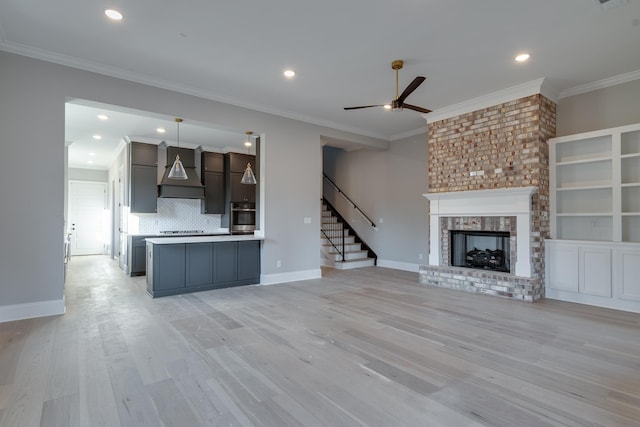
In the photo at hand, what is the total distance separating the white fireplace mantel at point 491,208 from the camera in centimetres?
496

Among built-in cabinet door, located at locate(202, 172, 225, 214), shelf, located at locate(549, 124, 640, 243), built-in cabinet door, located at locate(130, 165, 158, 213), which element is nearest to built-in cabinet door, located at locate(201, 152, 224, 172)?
built-in cabinet door, located at locate(202, 172, 225, 214)

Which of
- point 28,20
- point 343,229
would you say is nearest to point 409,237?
point 343,229

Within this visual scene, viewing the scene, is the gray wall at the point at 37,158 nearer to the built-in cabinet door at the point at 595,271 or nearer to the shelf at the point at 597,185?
the shelf at the point at 597,185

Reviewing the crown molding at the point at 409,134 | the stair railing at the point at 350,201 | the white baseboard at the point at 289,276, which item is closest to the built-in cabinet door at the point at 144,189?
the white baseboard at the point at 289,276

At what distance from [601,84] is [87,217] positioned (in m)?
13.8

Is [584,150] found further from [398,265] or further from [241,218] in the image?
[241,218]

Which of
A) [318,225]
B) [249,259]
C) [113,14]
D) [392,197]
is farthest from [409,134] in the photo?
[113,14]

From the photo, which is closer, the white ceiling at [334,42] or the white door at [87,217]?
the white ceiling at [334,42]

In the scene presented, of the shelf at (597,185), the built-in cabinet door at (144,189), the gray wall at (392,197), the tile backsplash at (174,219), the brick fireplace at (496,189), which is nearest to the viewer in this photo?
the shelf at (597,185)

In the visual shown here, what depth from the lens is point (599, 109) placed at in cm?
492

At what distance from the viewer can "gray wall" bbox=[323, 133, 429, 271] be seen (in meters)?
7.45

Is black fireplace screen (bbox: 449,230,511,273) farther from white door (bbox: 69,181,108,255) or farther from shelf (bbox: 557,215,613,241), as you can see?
white door (bbox: 69,181,108,255)

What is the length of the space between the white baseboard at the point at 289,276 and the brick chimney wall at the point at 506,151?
9.95 feet

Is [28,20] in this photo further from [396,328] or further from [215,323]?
[396,328]
